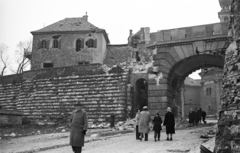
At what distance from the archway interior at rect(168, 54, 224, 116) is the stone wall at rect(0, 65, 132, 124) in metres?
3.81

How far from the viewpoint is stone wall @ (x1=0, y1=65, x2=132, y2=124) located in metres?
22.8

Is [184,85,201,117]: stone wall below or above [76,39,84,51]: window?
below

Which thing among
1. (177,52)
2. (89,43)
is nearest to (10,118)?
(177,52)

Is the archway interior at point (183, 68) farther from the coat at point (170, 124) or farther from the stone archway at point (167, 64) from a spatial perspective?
the coat at point (170, 124)

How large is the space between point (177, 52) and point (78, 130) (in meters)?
11.2

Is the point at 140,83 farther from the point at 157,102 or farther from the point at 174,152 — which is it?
the point at 174,152

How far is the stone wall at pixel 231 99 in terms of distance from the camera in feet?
20.3

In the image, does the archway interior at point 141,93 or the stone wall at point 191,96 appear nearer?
the archway interior at point 141,93

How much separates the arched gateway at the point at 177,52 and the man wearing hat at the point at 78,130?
33.9 ft

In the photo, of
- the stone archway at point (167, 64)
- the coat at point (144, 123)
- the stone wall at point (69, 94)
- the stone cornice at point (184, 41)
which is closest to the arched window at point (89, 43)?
the stone wall at point (69, 94)

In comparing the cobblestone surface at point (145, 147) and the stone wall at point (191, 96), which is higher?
the stone wall at point (191, 96)

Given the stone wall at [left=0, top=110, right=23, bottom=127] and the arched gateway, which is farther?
the stone wall at [left=0, top=110, right=23, bottom=127]

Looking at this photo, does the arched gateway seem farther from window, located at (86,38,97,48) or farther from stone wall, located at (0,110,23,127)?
window, located at (86,38,97,48)

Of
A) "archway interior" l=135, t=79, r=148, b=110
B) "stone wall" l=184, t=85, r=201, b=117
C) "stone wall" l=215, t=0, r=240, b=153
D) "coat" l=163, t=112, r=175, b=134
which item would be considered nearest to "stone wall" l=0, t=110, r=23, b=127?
"archway interior" l=135, t=79, r=148, b=110
